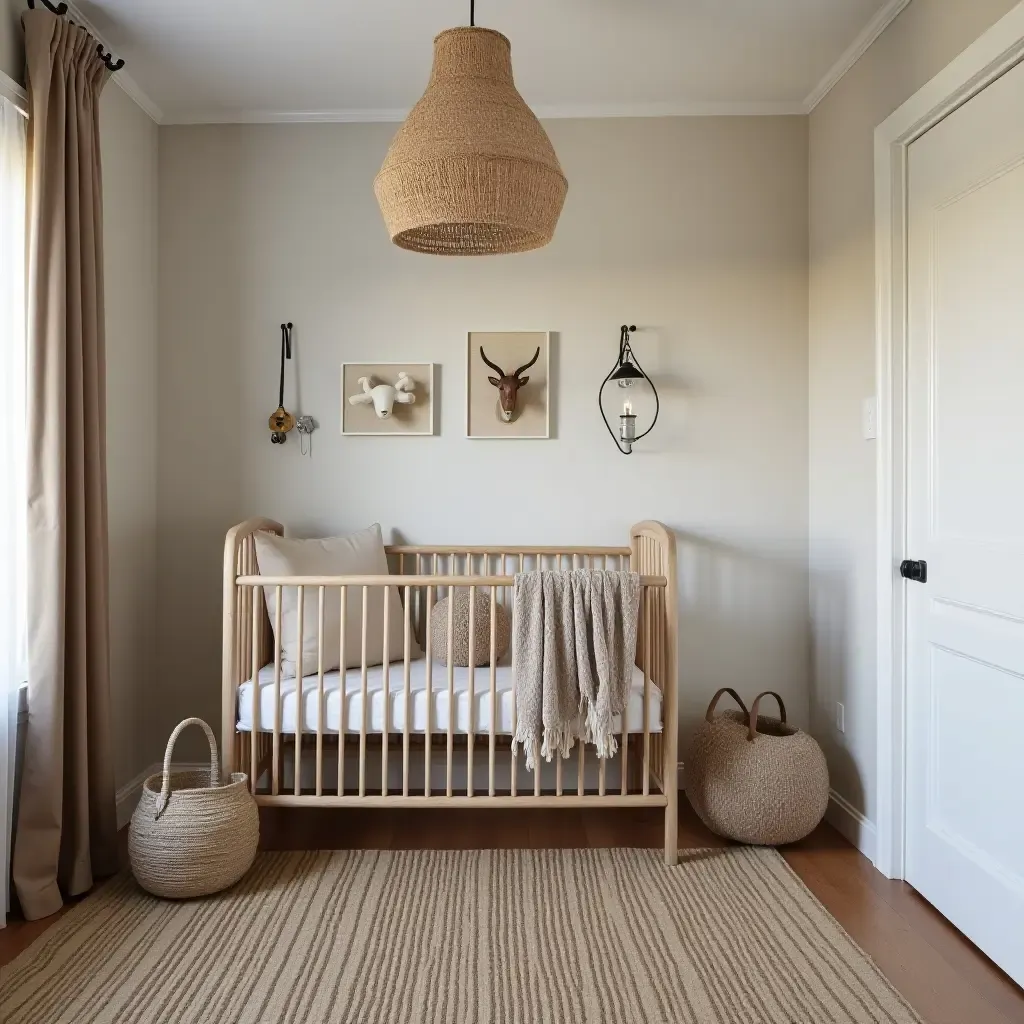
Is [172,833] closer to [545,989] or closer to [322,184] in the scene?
[545,989]

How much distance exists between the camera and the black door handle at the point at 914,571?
7.36 feet

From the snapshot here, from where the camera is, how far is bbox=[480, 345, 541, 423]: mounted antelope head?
291 cm

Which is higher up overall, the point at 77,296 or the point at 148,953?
the point at 77,296

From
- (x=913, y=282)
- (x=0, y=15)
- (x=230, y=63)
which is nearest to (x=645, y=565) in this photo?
(x=913, y=282)

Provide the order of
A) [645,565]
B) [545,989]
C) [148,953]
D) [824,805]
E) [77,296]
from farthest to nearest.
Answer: [645,565] → [824,805] → [77,296] → [148,953] → [545,989]

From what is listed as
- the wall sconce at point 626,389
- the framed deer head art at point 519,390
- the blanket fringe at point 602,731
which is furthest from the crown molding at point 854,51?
the blanket fringe at point 602,731

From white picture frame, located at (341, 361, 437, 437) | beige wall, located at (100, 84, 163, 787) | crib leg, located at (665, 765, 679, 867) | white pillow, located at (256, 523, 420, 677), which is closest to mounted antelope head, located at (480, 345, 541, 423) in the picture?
white picture frame, located at (341, 361, 437, 437)

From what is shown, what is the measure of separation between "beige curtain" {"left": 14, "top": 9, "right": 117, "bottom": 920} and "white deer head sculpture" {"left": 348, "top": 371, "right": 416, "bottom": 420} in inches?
33.9

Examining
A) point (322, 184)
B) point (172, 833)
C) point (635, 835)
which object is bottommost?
point (635, 835)

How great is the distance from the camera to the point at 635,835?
8.70 feet

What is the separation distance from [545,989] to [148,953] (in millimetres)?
921

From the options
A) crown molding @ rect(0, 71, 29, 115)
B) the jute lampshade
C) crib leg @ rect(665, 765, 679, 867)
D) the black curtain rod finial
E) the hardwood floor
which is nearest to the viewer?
the jute lampshade

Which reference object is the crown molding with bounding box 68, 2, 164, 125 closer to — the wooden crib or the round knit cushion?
the wooden crib

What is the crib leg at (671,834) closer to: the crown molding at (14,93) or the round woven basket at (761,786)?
the round woven basket at (761,786)
